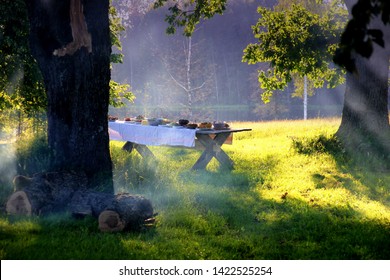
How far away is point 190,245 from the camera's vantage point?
5.79m

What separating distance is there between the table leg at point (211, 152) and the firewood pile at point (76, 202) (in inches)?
148

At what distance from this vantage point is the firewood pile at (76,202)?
6285mm

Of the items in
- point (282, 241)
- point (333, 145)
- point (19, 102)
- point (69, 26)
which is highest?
point (69, 26)

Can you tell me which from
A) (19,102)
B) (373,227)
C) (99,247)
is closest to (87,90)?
(99,247)

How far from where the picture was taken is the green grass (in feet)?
18.2

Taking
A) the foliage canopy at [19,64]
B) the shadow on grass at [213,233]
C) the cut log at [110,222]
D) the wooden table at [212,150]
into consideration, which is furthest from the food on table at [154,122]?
the cut log at [110,222]

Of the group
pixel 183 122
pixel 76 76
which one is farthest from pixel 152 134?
pixel 76 76

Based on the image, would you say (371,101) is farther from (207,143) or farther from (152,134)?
(152,134)

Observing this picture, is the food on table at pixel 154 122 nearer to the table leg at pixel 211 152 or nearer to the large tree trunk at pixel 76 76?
the table leg at pixel 211 152

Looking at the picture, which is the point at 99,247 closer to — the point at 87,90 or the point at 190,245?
the point at 190,245

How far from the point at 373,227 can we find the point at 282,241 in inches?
58.0

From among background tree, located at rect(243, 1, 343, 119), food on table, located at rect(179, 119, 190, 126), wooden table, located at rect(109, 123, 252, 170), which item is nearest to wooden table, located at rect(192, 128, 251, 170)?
wooden table, located at rect(109, 123, 252, 170)

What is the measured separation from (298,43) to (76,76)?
7.96m

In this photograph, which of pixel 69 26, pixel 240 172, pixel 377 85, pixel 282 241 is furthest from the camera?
pixel 377 85
